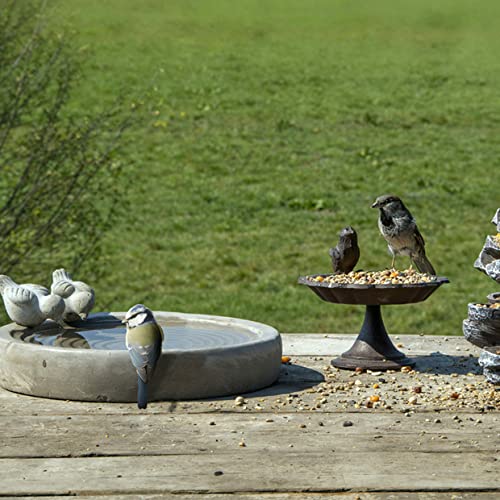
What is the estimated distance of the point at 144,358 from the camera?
349 centimetres

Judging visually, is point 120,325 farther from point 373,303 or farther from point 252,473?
point 252,473

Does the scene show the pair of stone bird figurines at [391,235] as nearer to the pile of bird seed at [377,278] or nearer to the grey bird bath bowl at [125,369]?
the pile of bird seed at [377,278]

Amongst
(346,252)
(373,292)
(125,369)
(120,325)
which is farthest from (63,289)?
(373,292)

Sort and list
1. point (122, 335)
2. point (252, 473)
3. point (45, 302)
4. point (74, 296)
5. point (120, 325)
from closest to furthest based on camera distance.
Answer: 1. point (252, 473)
2. point (45, 302)
3. point (122, 335)
4. point (74, 296)
5. point (120, 325)

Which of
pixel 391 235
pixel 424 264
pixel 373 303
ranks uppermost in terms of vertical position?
pixel 391 235

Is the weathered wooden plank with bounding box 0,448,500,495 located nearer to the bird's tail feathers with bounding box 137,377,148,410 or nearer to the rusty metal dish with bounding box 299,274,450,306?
the bird's tail feathers with bounding box 137,377,148,410

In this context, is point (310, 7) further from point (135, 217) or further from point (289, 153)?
point (135, 217)

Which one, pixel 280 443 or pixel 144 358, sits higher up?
pixel 144 358

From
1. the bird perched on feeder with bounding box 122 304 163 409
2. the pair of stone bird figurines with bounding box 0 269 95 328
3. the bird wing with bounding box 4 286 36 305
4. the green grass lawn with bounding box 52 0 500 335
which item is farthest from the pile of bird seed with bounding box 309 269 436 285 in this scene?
the green grass lawn with bounding box 52 0 500 335

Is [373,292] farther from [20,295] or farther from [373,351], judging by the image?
[20,295]

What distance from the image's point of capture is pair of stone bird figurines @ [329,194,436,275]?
4297mm

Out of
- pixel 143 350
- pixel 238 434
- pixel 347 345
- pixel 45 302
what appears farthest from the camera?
pixel 347 345

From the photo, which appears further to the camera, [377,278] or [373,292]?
[377,278]

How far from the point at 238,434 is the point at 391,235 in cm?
146
